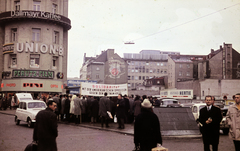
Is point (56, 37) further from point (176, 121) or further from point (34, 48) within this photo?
point (176, 121)

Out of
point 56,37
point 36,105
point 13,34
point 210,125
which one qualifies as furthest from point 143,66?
point 210,125

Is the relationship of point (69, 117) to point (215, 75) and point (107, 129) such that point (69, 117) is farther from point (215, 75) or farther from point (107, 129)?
point (215, 75)

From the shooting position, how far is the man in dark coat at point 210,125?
8.16 m

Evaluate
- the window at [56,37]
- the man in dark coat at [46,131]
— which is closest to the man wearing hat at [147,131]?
the man in dark coat at [46,131]

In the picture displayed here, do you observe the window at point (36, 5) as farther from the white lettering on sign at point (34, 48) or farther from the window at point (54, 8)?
the white lettering on sign at point (34, 48)

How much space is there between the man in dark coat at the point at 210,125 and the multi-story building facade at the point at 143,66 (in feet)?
395

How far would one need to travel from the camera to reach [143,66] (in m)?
132

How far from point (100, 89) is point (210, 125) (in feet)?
47.1

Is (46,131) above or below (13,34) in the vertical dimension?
below

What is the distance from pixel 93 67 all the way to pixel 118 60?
9.54 meters

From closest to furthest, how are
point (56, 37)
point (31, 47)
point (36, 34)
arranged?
point (31, 47) → point (36, 34) → point (56, 37)

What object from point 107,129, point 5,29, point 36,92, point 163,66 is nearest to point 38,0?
point 5,29

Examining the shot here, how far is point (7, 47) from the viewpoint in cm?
4856

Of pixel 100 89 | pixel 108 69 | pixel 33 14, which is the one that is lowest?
pixel 100 89
